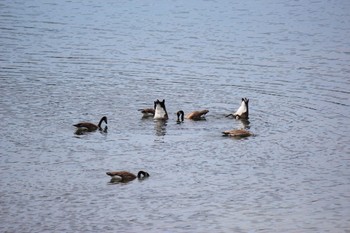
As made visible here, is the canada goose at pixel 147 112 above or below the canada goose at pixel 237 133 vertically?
above

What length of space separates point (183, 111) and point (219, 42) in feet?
50.0

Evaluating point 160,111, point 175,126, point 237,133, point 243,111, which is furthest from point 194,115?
point 237,133

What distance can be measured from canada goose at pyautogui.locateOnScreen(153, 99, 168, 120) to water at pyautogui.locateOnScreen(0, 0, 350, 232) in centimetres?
30

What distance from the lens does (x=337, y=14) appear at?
57.8 m

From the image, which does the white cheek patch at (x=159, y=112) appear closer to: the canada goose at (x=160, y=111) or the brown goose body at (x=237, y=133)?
the canada goose at (x=160, y=111)

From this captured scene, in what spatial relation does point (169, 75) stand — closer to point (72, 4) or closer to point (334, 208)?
point (334, 208)

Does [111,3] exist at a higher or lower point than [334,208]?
higher

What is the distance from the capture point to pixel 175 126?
99.5ft

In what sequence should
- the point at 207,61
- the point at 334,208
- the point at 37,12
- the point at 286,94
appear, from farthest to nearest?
the point at 37,12
the point at 207,61
the point at 286,94
the point at 334,208

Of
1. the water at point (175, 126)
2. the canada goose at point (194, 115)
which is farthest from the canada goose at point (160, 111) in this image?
the canada goose at point (194, 115)

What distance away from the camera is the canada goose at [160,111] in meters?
30.9

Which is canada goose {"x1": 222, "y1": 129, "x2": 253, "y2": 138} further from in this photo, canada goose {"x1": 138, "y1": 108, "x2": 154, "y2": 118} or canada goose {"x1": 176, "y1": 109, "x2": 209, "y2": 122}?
canada goose {"x1": 138, "y1": 108, "x2": 154, "y2": 118}

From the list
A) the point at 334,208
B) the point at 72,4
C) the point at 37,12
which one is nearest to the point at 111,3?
the point at 72,4

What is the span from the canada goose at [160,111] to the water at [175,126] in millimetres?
299
